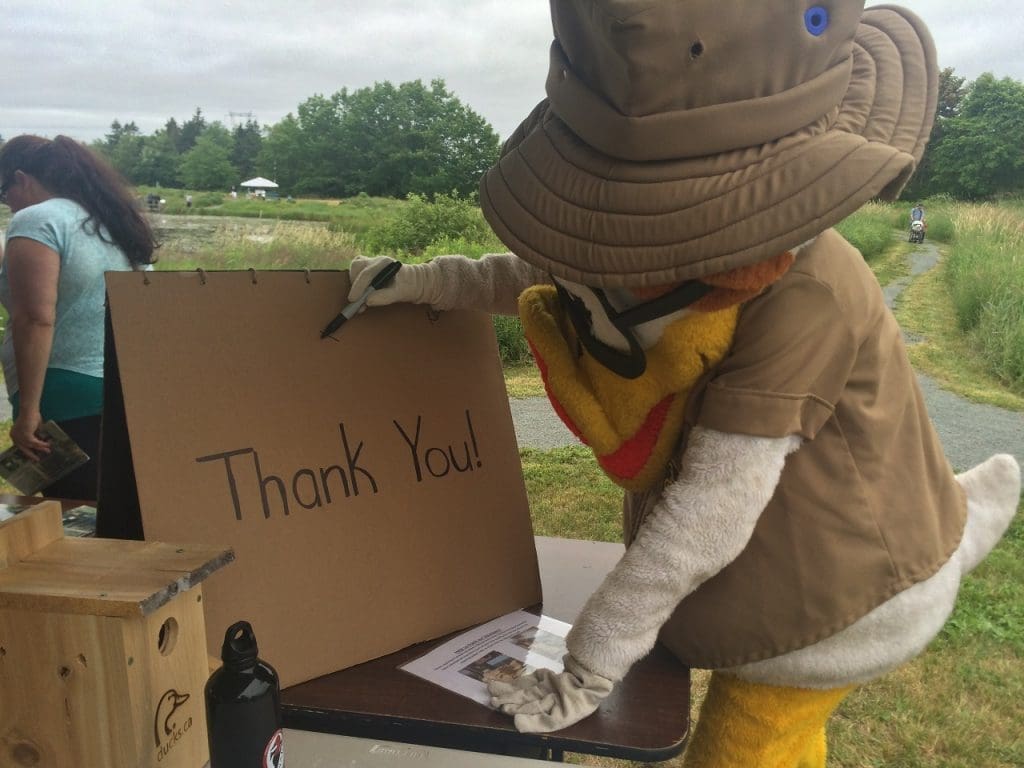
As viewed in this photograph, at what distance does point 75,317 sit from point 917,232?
1515cm

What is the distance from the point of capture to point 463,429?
51.6 inches

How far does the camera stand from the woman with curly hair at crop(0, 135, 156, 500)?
2365 millimetres

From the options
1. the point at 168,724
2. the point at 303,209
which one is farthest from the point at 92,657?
the point at 303,209

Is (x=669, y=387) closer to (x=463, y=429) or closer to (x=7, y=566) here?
(x=463, y=429)

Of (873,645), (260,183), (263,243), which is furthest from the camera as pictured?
(263,243)

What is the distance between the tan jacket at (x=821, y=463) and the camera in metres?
0.89

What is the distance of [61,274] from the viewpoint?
7.97 ft

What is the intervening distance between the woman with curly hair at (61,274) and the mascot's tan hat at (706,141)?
2.01 m

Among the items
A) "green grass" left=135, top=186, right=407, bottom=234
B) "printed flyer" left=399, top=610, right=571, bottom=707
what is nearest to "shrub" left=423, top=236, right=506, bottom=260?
"green grass" left=135, top=186, right=407, bottom=234

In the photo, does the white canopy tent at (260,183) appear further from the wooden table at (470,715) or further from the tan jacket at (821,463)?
the tan jacket at (821,463)

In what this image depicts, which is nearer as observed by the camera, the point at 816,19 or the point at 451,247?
Answer: the point at 816,19

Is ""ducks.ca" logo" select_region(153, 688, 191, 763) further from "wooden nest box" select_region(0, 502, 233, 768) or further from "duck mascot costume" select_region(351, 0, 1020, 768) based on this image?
"duck mascot costume" select_region(351, 0, 1020, 768)

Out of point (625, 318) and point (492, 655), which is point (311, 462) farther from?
point (625, 318)

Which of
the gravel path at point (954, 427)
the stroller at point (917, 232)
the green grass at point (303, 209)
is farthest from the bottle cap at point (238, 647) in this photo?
the stroller at point (917, 232)
